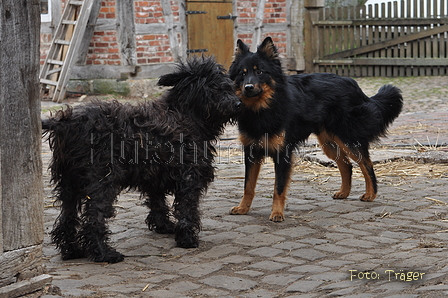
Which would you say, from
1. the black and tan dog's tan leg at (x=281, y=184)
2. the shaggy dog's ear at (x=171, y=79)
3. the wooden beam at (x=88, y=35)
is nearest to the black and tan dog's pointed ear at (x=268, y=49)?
the black and tan dog's tan leg at (x=281, y=184)

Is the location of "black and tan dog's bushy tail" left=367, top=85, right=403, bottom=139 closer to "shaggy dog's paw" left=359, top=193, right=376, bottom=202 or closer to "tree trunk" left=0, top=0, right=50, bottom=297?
"shaggy dog's paw" left=359, top=193, right=376, bottom=202

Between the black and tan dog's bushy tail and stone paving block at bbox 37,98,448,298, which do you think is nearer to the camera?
stone paving block at bbox 37,98,448,298

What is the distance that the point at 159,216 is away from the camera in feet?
16.4

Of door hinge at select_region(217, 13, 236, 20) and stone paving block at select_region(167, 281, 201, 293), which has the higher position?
door hinge at select_region(217, 13, 236, 20)

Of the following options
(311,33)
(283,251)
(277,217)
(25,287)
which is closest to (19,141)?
(25,287)

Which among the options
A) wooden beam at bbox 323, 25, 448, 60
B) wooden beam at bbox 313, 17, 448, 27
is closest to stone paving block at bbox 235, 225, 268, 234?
wooden beam at bbox 313, 17, 448, 27

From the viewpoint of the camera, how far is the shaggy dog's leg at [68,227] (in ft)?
14.0

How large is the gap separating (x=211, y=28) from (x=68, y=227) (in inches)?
439

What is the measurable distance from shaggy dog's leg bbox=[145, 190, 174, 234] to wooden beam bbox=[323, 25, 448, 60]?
1240 cm

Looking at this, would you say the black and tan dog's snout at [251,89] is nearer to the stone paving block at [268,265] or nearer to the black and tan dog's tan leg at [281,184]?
the black and tan dog's tan leg at [281,184]

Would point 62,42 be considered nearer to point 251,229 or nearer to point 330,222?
point 251,229

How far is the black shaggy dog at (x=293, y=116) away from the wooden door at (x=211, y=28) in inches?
344

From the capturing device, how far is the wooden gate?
16047 millimetres

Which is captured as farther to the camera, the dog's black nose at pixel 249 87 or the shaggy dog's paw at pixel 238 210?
the shaggy dog's paw at pixel 238 210
